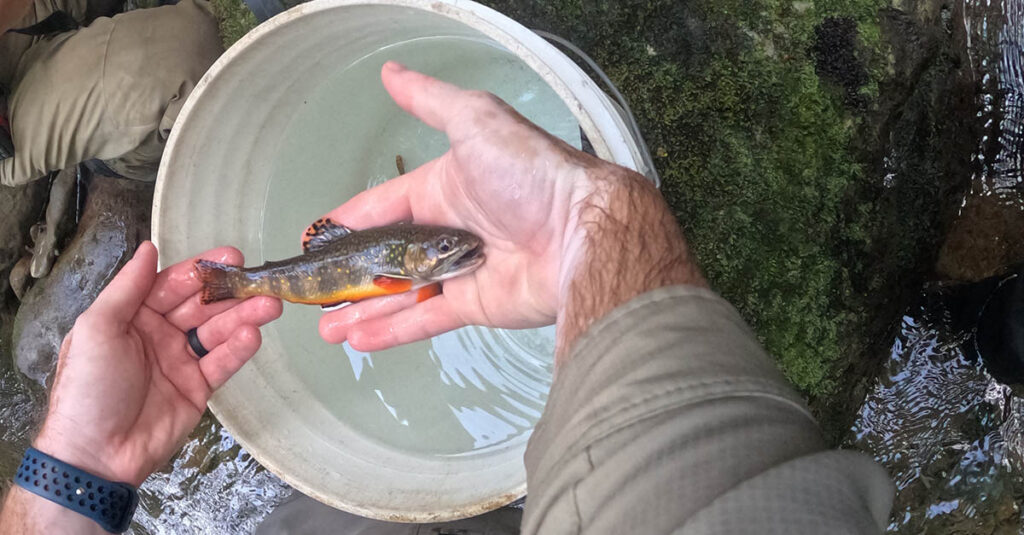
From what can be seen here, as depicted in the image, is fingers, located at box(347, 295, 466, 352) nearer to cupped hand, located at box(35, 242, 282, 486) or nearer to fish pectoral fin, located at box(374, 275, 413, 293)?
fish pectoral fin, located at box(374, 275, 413, 293)

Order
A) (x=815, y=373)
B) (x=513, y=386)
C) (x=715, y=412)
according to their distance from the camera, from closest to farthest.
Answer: (x=715, y=412) → (x=815, y=373) → (x=513, y=386)

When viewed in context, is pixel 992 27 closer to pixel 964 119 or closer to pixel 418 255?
pixel 964 119

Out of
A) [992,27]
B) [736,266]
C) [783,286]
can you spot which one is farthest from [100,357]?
[992,27]

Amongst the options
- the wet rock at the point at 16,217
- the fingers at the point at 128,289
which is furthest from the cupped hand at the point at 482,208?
the wet rock at the point at 16,217

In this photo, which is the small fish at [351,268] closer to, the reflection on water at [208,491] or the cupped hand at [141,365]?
the cupped hand at [141,365]

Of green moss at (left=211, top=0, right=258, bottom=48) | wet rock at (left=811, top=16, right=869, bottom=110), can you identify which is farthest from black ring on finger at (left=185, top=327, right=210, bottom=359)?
wet rock at (left=811, top=16, right=869, bottom=110)
